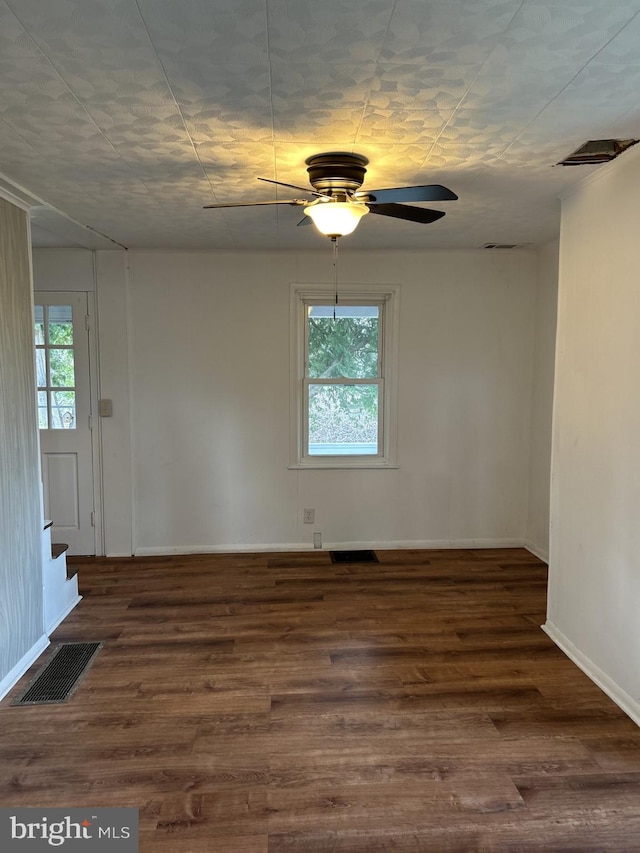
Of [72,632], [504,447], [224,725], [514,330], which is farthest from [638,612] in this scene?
[72,632]

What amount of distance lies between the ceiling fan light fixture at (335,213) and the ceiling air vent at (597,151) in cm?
95

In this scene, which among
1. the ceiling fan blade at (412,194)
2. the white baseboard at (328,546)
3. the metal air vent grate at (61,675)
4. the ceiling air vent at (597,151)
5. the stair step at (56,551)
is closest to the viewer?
the ceiling fan blade at (412,194)

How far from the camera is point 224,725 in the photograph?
2252 mm

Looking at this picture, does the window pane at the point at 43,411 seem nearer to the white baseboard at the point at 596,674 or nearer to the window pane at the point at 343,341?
the window pane at the point at 343,341

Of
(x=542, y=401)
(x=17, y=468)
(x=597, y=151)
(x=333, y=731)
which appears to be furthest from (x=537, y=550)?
(x=17, y=468)

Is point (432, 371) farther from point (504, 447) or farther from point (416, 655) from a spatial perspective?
point (416, 655)

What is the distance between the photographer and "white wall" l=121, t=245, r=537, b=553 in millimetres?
4195

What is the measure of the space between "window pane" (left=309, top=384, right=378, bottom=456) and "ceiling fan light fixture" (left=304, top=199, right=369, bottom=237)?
2.11 metres

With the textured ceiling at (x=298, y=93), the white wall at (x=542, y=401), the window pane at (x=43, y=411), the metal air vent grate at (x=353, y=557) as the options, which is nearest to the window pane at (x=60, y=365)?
the window pane at (x=43, y=411)

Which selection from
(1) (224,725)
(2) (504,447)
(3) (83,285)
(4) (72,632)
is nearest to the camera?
(1) (224,725)

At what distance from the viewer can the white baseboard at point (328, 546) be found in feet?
14.3

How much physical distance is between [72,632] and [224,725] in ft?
4.37

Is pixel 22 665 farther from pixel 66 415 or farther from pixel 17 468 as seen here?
pixel 66 415

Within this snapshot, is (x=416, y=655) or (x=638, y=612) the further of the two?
(x=416, y=655)
